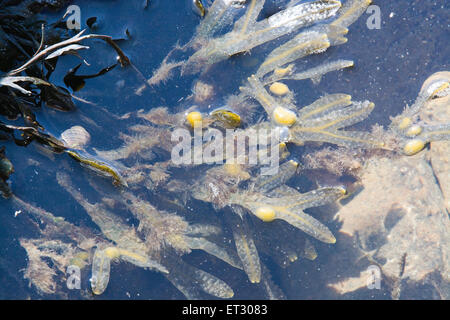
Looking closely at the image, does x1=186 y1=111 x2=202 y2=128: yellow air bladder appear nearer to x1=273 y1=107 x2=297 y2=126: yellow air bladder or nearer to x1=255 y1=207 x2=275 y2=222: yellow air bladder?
x1=273 y1=107 x2=297 y2=126: yellow air bladder

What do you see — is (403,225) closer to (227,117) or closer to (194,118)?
(227,117)

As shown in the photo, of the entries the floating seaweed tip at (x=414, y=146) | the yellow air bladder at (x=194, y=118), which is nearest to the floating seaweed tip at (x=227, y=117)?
the yellow air bladder at (x=194, y=118)

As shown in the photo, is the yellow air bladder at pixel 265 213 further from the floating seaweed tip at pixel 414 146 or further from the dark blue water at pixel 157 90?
the floating seaweed tip at pixel 414 146

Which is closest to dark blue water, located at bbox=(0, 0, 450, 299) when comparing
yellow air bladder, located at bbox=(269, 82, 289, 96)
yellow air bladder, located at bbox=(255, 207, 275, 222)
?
yellow air bladder, located at bbox=(269, 82, 289, 96)

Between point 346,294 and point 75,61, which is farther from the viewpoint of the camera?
point 346,294
